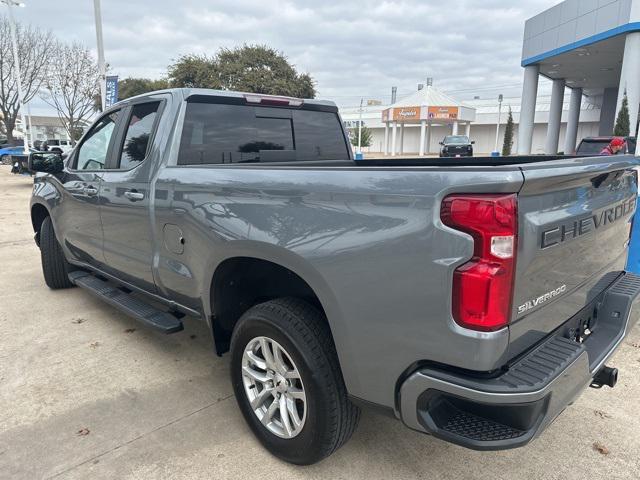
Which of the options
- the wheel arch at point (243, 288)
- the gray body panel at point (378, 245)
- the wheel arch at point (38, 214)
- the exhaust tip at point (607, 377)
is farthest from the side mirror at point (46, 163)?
the exhaust tip at point (607, 377)

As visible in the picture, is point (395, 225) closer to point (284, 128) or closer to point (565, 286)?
point (565, 286)

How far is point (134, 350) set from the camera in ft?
12.8

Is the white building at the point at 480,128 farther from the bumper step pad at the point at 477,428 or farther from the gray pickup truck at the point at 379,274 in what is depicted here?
the bumper step pad at the point at 477,428

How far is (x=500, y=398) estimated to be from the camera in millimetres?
1671

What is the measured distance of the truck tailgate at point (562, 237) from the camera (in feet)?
→ 5.73

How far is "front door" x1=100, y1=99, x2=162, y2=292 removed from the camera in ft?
10.8

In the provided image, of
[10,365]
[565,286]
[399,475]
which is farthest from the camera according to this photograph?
[10,365]

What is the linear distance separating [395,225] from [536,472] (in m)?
1.63

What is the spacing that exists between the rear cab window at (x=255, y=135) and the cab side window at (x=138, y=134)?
36 centimetres

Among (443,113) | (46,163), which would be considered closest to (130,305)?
(46,163)

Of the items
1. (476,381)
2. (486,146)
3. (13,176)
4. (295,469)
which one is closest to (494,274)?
(476,381)

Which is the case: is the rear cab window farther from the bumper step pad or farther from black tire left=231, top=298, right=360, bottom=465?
the bumper step pad

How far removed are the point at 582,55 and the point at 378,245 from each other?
87.6 feet

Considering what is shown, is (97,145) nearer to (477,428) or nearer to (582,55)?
(477,428)
